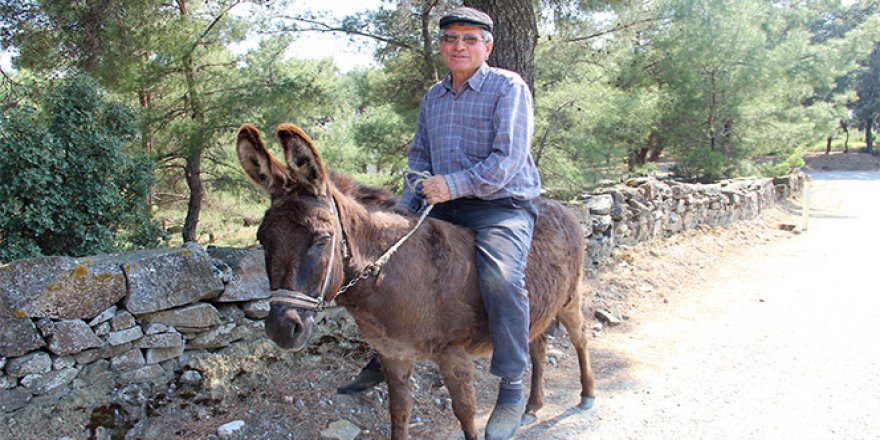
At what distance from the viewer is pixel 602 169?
12250 mm

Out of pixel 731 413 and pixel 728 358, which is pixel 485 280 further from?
pixel 728 358

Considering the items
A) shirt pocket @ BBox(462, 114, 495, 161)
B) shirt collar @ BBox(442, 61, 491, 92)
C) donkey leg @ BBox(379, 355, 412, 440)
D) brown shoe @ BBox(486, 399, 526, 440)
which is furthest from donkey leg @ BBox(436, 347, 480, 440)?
shirt collar @ BBox(442, 61, 491, 92)

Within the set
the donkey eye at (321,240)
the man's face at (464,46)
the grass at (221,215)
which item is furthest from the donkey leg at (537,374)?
the grass at (221,215)

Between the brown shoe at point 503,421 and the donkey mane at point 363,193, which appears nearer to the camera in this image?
the donkey mane at point 363,193

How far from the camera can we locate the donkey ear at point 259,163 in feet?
7.07

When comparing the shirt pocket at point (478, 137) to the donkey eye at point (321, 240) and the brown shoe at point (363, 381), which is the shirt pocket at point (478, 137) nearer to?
the donkey eye at point (321, 240)

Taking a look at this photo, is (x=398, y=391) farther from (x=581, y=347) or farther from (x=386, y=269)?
(x=581, y=347)

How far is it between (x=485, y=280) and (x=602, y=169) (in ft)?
33.2

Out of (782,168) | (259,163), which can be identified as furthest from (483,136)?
(782,168)

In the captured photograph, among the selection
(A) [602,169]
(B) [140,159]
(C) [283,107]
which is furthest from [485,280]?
(A) [602,169]

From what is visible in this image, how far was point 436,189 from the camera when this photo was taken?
281 cm

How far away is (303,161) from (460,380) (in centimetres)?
157

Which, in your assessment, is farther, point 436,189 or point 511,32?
point 511,32

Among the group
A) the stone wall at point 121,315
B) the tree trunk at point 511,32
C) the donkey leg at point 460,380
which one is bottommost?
the donkey leg at point 460,380
